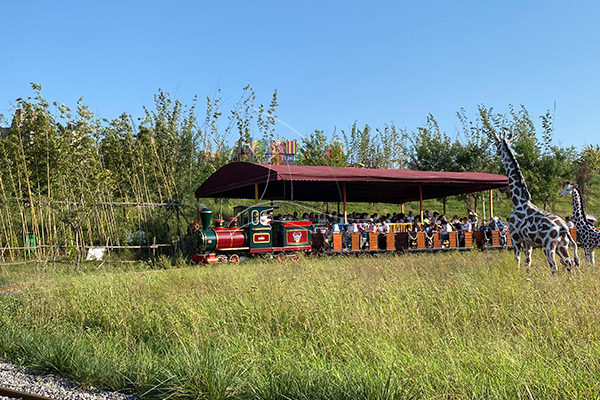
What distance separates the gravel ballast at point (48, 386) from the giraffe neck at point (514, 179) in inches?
357

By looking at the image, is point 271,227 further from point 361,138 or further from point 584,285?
point 361,138


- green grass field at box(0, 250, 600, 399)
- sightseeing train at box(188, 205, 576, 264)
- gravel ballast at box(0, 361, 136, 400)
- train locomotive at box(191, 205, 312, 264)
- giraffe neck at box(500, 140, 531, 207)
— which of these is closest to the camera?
green grass field at box(0, 250, 600, 399)

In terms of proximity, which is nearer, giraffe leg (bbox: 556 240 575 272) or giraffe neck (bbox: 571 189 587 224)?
giraffe leg (bbox: 556 240 575 272)

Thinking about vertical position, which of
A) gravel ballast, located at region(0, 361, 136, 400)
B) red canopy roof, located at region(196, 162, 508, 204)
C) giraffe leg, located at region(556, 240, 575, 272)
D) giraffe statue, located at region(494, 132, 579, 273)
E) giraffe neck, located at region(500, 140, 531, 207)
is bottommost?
gravel ballast, located at region(0, 361, 136, 400)

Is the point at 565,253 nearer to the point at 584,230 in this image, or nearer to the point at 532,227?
the point at 532,227

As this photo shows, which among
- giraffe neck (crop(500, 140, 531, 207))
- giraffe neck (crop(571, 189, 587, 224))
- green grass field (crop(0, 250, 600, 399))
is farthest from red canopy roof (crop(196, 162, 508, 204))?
green grass field (crop(0, 250, 600, 399))

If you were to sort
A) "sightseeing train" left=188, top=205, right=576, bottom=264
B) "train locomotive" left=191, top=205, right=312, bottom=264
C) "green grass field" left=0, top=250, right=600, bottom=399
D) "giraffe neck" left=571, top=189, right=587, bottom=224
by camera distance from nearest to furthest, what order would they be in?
1. "green grass field" left=0, top=250, right=600, bottom=399
2. "giraffe neck" left=571, top=189, right=587, bottom=224
3. "train locomotive" left=191, top=205, right=312, bottom=264
4. "sightseeing train" left=188, top=205, right=576, bottom=264

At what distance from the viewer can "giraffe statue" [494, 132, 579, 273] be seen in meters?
10.0

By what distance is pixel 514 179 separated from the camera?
11547 mm

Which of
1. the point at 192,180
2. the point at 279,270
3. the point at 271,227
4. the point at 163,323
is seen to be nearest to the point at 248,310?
the point at 163,323

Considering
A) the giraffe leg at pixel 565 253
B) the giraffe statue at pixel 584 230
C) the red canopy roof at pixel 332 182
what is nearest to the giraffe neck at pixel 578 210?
the giraffe statue at pixel 584 230

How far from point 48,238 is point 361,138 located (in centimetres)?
2795

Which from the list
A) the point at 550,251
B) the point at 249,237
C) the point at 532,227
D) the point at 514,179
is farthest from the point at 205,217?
the point at 550,251

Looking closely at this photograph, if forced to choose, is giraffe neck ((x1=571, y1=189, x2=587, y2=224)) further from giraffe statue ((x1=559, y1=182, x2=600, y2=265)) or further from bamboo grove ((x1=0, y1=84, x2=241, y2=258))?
bamboo grove ((x1=0, y1=84, x2=241, y2=258))
